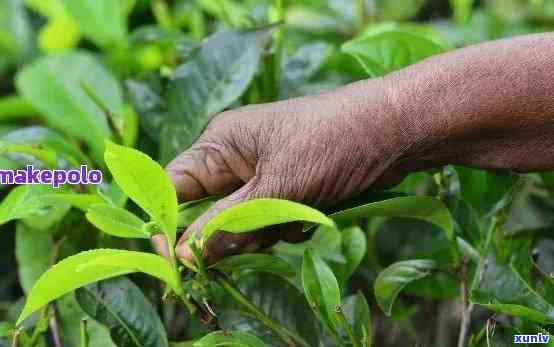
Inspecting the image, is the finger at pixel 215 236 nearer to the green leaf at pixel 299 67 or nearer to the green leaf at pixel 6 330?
the green leaf at pixel 6 330

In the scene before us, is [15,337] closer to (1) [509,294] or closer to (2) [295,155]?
(2) [295,155]

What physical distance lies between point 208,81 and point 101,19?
1.51 ft

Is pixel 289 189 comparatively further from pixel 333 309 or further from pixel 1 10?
pixel 1 10

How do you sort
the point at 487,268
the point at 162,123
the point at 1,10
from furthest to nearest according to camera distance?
the point at 1,10 → the point at 162,123 → the point at 487,268

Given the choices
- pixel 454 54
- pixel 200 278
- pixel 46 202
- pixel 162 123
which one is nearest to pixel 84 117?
pixel 162 123

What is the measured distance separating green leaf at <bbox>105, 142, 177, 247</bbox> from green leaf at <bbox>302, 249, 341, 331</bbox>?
16 cm

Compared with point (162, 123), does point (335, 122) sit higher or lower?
higher

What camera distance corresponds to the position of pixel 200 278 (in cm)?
95

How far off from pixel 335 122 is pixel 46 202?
347 mm

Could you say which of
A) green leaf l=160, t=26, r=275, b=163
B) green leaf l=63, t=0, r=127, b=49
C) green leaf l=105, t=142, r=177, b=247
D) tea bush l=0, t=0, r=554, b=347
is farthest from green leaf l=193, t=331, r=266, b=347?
green leaf l=63, t=0, r=127, b=49

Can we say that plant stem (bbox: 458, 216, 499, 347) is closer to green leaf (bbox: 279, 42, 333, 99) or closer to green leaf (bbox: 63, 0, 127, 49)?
green leaf (bbox: 279, 42, 333, 99)

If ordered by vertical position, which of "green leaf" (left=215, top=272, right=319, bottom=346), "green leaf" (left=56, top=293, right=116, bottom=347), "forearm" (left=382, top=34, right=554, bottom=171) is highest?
"forearm" (left=382, top=34, right=554, bottom=171)

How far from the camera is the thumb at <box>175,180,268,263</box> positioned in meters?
0.92

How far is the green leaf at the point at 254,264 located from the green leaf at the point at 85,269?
0.30 feet
